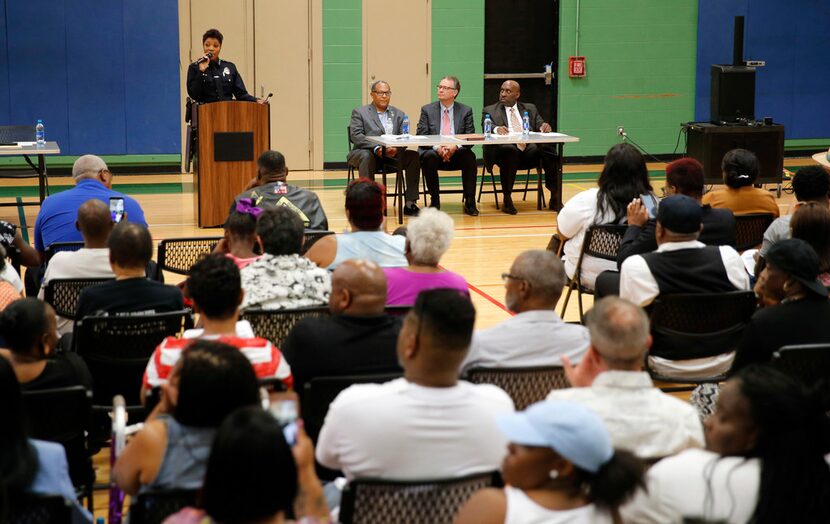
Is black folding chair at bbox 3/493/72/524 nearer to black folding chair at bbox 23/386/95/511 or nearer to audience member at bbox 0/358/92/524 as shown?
audience member at bbox 0/358/92/524

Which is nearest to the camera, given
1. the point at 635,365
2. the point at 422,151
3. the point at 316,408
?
the point at 635,365

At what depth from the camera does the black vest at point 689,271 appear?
463 cm

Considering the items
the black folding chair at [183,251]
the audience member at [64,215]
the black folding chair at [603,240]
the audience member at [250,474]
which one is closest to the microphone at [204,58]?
the audience member at [64,215]

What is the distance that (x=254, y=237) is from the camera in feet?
16.3

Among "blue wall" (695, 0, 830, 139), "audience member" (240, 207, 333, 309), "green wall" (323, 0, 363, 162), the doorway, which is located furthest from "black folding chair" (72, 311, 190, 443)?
"blue wall" (695, 0, 830, 139)

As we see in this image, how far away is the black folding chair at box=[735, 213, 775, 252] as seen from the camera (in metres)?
6.09

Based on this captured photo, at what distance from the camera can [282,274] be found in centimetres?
444

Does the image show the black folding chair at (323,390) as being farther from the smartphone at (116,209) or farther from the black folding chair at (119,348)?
the smartphone at (116,209)

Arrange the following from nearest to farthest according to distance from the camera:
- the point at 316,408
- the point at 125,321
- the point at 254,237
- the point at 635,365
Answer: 1. the point at 635,365
2. the point at 316,408
3. the point at 125,321
4. the point at 254,237

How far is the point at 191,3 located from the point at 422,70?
3040 millimetres

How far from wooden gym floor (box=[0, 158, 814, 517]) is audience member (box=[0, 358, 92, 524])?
167 inches

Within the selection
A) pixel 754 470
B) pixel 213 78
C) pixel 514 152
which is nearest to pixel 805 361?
pixel 754 470

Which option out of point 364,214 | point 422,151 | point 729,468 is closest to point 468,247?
point 422,151

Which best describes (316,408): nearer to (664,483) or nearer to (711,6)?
(664,483)
